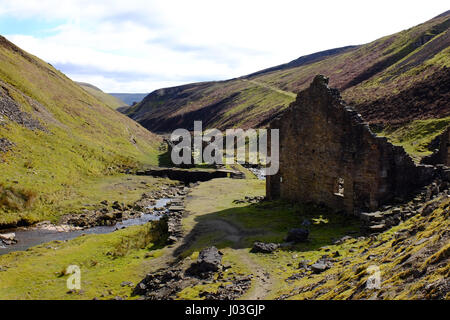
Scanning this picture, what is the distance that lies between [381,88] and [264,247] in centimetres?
7328

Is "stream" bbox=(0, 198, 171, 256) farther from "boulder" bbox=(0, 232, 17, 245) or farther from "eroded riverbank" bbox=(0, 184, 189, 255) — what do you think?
"boulder" bbox=(0, 232, 17, 245)

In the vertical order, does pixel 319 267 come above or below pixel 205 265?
above

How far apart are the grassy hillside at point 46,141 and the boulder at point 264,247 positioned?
908 inches

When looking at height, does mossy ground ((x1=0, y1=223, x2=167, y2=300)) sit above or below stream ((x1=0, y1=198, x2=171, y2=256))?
above

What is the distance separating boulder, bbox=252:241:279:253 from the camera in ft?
67.0

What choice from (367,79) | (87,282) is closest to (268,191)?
(87,282)

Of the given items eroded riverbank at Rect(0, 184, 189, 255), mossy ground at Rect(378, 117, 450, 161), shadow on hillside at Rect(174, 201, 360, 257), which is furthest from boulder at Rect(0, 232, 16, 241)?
mossy ground at Rect(378, 117, 450, 161)

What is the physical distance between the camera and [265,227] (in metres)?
26.0

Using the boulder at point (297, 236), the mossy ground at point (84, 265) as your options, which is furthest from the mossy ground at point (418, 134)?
the mossy ground at point (84, 265)

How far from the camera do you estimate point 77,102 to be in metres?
84.1

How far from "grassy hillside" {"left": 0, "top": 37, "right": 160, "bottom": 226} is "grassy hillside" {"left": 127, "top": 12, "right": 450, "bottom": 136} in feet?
146

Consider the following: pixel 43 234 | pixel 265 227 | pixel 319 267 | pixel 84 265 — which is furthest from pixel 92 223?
pixel 319 267

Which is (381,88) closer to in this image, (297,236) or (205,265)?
(297,236)

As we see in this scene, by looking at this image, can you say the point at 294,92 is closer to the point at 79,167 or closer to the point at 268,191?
the point at 79,167
